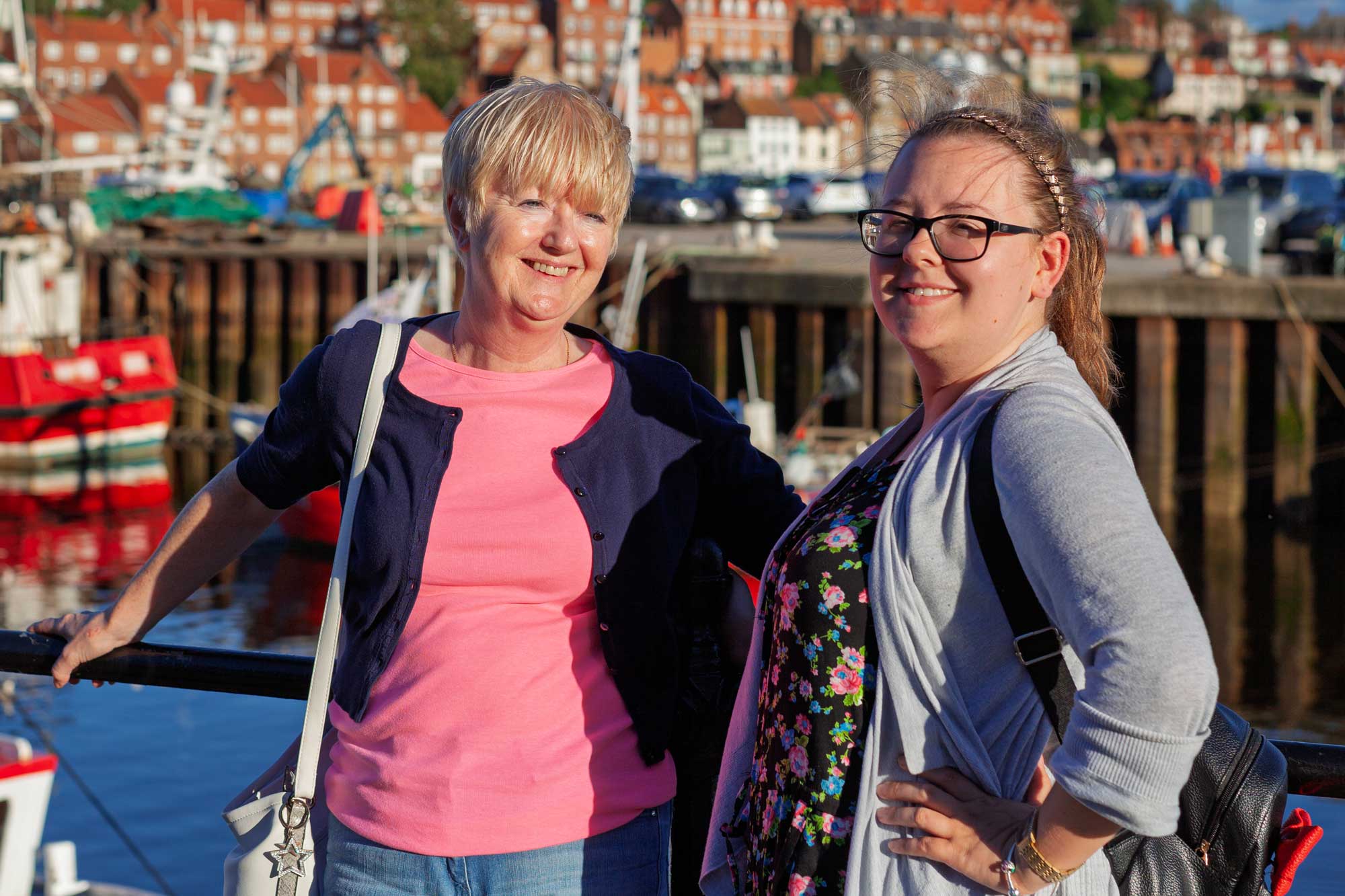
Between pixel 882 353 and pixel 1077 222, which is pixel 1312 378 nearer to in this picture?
pixel 882 353

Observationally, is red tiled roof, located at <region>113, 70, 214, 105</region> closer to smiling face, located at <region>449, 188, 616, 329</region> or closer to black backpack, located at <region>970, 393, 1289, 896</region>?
smiling face, located at <region>449, 188, 616, 329</region>

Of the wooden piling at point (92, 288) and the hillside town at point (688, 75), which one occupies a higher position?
the hillside town at point (688, 75)

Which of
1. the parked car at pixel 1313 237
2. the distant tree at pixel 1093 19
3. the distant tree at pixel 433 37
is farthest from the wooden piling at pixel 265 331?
the distant tree at pixel 1093 19

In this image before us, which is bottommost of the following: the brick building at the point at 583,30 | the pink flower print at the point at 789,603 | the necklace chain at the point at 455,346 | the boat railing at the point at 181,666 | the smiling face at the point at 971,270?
the boat railing at the point at 181,666

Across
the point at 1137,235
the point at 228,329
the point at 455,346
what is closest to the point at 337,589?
the point at 455,346

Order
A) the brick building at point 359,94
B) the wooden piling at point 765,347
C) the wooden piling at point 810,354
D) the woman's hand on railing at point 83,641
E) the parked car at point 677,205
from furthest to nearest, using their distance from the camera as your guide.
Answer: the brick building at point 359,94, the parked car at point 677,205, the wooden piling at point 765,347, the wooden piling at point 810,354, the woman's hand on railing at point 83,641

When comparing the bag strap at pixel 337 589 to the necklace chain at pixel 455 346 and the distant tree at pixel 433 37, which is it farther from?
the distant tree at pixel 433 37

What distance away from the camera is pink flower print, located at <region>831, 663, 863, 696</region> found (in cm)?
181

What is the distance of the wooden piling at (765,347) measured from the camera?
69.0 ft

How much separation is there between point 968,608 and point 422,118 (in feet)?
313

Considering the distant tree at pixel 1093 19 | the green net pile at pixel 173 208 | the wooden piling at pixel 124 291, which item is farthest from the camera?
the distant tree at pixel 1093 19

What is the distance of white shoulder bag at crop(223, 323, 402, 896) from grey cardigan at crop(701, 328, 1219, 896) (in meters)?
0.76

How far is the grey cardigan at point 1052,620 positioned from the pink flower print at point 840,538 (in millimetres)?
56

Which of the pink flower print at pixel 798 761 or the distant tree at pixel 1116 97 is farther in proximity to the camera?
the distant tree at pixel 1116 97
